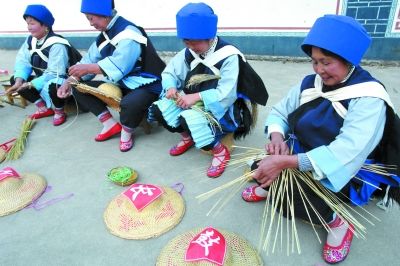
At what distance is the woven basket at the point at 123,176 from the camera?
2373mm

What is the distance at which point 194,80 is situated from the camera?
7.77ft

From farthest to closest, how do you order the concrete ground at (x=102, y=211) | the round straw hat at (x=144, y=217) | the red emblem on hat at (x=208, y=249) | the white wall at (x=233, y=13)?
the white wall at (x=233, y=13), the round straw hat at (x=144, y=217), the concrete ground at (x=102, y=211), the red emblem on hat at (x=208, y=249)

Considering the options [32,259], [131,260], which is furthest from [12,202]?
[131,260]

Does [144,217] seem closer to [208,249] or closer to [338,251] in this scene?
[208,249]

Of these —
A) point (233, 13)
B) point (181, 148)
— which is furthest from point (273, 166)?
point (233, 13)

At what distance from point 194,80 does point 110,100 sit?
90 centimetres

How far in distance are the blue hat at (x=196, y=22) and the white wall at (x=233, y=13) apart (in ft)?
9.66

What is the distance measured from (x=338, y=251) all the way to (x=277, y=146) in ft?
1.96

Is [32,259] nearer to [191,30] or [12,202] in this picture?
[12,202]

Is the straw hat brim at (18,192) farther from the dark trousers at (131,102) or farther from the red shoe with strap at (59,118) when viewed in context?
the red shoe with strap at (59,118)

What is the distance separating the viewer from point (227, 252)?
1.64 metres

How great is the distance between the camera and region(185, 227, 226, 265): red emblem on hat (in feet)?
5.07

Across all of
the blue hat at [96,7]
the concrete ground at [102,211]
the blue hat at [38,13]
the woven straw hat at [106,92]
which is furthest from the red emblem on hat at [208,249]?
the blue hat at [38,13]

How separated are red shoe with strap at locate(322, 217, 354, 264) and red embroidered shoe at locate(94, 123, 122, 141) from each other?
2.11 meters
